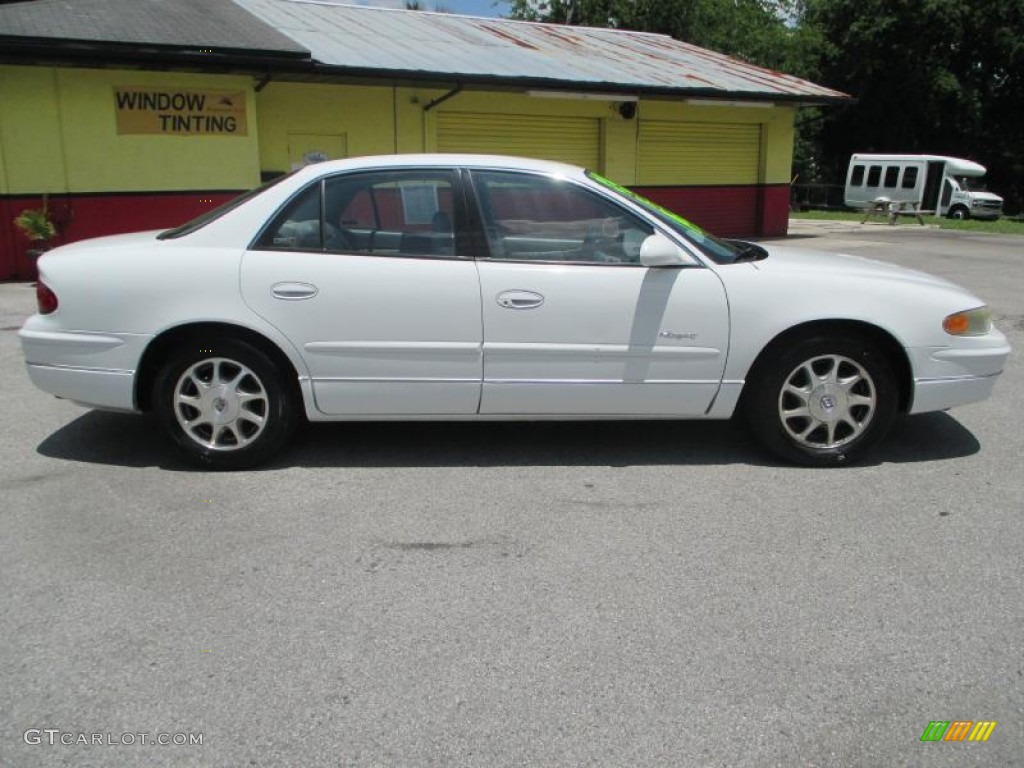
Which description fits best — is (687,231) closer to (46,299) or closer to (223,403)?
(223,403)

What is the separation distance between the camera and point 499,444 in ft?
17.1

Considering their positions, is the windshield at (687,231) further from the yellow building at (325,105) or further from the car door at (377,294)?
the yellow building at (325,105)

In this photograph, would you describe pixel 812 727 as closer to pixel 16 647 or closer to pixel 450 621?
pixel 450 621

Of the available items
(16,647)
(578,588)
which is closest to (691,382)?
(578,588)

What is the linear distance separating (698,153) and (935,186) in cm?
1751

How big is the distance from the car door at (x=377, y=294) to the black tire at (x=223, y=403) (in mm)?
207

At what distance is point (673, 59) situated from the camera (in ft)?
65.1

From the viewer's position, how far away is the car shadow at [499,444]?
4.91 metres

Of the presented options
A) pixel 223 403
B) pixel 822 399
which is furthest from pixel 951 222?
pixel 223 403

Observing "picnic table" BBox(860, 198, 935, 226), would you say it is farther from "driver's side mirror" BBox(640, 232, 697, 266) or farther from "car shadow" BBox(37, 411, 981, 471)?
"driver's side mirror" BBox(640, 232, 697, 266)

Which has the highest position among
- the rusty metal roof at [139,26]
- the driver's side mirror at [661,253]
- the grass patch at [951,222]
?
the rusty metal roof at [139,26]

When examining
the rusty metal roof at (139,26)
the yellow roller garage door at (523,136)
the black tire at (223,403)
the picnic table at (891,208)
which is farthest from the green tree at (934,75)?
the black tire at (223,403)

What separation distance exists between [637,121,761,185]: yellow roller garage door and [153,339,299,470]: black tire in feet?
49.2

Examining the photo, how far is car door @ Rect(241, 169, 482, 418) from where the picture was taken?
4512 millimetres
